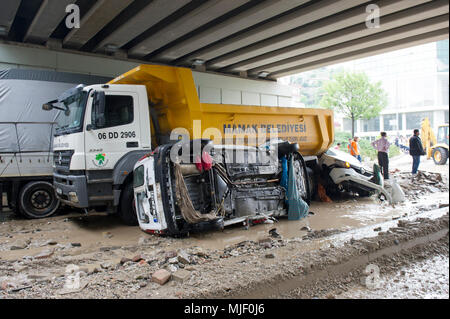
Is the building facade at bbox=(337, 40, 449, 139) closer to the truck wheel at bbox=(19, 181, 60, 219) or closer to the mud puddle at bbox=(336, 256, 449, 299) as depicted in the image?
the truck wheel at bbox=(19, 181, 60, 219)

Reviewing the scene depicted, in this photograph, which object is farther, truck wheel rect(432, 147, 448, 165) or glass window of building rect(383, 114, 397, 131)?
glass window of building rect(383, 114, 397, 131)

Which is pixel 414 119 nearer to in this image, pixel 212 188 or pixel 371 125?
pixel 371 125

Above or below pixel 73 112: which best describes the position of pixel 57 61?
above

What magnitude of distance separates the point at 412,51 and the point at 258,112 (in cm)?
3302

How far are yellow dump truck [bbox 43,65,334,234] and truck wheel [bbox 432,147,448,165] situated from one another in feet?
43.1

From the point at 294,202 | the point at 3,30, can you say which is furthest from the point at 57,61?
the point at 294,202

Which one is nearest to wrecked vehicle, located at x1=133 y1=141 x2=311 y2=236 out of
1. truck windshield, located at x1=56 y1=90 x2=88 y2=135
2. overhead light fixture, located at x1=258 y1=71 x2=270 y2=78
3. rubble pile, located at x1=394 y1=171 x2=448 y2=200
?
truck windshield, located at x1=56 y1=90 x2=88 y2=135

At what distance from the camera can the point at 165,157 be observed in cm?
518

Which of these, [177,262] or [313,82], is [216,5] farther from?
[313,82]

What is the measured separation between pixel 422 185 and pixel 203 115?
6990 mm

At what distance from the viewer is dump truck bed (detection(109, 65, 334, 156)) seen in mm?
6734

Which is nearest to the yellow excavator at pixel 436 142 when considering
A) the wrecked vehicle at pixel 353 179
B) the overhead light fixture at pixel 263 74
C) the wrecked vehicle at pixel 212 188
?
the overhead light fixture at pixel 263 74

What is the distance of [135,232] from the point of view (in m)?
6.06

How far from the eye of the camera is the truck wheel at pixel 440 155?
16844 mm
